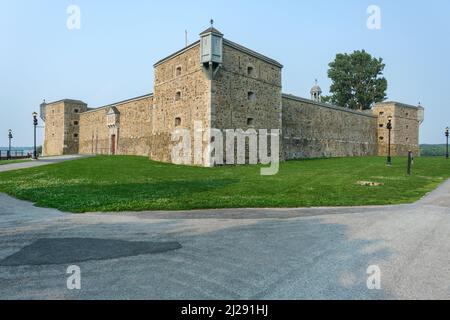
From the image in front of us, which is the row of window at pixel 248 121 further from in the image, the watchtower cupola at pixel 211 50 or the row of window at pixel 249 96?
the watchtower cupola at pixel 211 50

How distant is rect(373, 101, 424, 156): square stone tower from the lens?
171ft

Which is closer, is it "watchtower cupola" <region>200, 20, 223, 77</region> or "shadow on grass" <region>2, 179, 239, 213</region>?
"shadow on grass" <region>2, 179, 239, 213</region>

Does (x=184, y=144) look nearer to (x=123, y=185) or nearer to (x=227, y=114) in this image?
(x=227, y=114)

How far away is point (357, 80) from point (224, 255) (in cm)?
6722

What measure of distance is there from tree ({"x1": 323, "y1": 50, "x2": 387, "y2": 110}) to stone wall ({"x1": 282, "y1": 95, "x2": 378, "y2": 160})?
12.4 meters

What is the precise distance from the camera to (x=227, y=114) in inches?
1059

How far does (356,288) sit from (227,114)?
2352 cm

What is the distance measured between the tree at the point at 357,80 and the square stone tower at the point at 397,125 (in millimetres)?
9353

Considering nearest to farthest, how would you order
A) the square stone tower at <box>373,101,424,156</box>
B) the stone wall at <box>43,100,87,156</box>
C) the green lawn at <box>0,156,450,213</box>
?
the green lawn at <box>0,156,450,213</box>, the stone wall at <box>43,100,87,156</box>, the square stone tower at <box>373,101,424,156</box>

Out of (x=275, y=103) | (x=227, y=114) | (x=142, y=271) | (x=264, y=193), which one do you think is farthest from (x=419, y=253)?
(x=275, y=103)

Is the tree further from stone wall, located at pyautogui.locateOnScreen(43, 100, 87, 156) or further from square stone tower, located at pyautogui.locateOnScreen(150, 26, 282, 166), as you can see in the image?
stone wall, located at pyautogui.locateOnScreen(43, 100, 87, 156)

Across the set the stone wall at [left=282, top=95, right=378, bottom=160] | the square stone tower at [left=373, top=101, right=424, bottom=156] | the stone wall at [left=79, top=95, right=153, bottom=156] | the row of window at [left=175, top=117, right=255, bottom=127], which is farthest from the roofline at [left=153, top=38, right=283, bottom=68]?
the square stone tower at [left=373, top=101, right=424, bottom=156]

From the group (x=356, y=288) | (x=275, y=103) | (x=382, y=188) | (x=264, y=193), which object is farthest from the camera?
(x=275, y=103)
